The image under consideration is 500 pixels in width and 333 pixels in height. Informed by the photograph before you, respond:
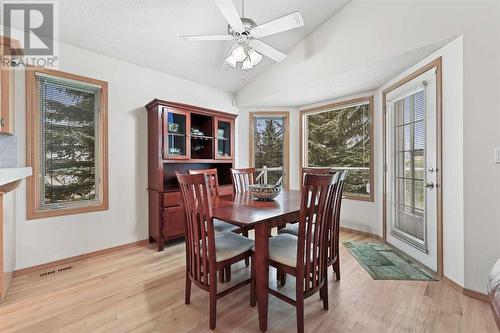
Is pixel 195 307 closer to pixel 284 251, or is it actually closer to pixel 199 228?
pixel 199 228

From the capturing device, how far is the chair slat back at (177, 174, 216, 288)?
1474mm

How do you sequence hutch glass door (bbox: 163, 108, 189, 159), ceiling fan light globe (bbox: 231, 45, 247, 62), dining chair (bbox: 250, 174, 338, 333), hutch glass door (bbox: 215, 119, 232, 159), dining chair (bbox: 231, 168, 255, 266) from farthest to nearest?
hutch glass door (bbox: 215, 119, 232, 159) → hutch glass door (bbox: 163, 108, 189, 159) → dining chair (bbox: 231, 168, 255, 266) → ceiling fan light globe (bbox: 231, 45, 247, 62) → dining chair (bbox: 250, 174, 338, 333)

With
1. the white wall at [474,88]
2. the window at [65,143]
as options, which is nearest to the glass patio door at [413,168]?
the white wall at [474,88]

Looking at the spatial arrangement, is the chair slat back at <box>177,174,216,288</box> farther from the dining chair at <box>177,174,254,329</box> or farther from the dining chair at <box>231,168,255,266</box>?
the dining chair at <box>231,168,255,266</box>

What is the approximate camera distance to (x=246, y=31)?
1.88m

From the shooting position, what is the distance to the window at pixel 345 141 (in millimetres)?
3449

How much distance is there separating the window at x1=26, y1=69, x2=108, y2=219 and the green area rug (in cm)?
314

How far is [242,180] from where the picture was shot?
2.85 m

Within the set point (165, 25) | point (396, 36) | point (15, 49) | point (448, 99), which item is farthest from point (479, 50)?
point (15, 49)

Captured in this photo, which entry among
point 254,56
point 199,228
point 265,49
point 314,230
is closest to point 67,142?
point 199,228

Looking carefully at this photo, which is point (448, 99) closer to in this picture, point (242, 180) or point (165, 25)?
point (242, 180)

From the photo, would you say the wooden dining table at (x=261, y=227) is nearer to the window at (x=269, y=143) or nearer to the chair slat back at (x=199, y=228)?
the chair slat back at (x=199, y=228)

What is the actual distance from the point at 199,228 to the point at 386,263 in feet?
7.04

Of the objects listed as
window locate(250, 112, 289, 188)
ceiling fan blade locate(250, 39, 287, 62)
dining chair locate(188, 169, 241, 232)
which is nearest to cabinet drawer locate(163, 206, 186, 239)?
dining chair locate(188, 169, 241, 232)
